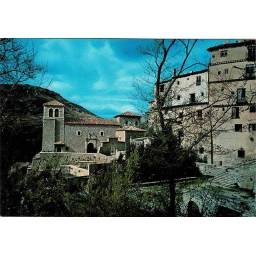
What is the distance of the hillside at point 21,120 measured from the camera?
495 cm

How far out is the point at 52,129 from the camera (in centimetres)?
498

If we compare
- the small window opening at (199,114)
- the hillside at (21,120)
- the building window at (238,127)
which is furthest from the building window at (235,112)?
the hillside at (21,120)

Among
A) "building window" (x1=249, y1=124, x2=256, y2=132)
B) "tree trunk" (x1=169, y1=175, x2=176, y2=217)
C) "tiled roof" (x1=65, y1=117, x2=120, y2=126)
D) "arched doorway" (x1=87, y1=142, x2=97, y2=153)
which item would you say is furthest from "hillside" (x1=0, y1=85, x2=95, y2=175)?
"building window" (x1=249, y1=124, x2=256, y2=132)

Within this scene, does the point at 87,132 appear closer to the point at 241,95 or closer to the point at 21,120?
the point at 21,120

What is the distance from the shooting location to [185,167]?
16.5 feet

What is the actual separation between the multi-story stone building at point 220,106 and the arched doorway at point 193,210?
505 millimetres

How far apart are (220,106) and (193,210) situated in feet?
3.90

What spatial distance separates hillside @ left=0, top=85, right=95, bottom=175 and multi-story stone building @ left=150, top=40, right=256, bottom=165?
105 cm

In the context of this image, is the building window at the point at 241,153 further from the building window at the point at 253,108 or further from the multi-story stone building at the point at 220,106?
the building window at the point at 253,108

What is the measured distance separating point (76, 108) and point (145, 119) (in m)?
0.78

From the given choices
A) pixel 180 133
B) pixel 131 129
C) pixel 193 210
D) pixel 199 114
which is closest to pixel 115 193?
pixel 131 129
